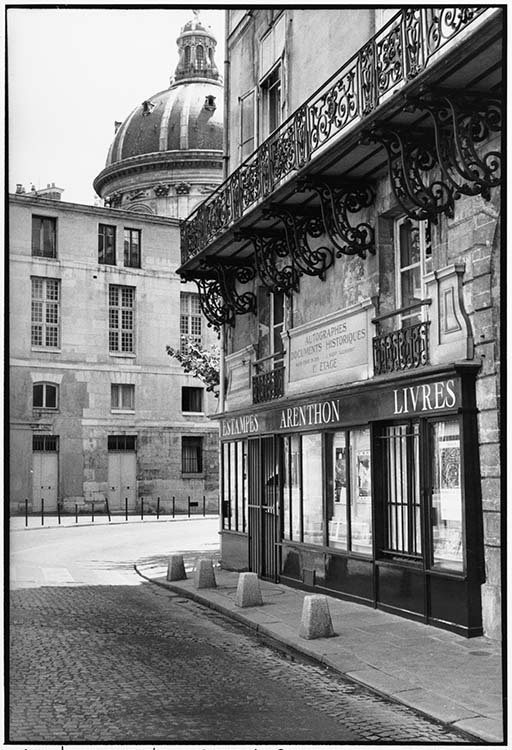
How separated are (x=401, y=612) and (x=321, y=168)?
6.11 metres

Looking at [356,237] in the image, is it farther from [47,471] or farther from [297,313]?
[47,471]

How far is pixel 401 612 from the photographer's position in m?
12.0

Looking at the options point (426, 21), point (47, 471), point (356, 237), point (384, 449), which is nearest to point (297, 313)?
point (356, 237)

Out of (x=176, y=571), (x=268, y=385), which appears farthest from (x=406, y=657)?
(x=268, y=385)

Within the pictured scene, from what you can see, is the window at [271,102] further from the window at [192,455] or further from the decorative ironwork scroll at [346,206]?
the window at [192,455]

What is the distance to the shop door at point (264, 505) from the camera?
16.8 metres

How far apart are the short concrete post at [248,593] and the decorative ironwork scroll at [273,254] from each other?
5258 mm

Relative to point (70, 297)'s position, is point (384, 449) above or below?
below

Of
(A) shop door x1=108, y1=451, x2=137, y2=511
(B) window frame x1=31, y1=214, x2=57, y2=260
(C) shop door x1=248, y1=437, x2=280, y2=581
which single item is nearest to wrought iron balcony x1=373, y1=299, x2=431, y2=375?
(C) shop door x1=248, y1=437, x2=280, y2=581

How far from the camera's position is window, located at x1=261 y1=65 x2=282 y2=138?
18125 millimetres

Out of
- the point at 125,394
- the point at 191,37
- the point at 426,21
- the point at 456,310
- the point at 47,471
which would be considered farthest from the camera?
the point at 191,37

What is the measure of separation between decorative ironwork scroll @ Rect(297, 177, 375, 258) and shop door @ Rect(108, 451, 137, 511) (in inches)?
1165

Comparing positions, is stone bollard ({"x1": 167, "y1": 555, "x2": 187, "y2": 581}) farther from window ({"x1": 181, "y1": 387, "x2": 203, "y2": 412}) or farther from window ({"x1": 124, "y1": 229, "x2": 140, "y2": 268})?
window ({"x1": 124, "y1": 229, "x2": 140, "y2": 268})

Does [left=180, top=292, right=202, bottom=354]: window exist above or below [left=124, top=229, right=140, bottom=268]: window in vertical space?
below
